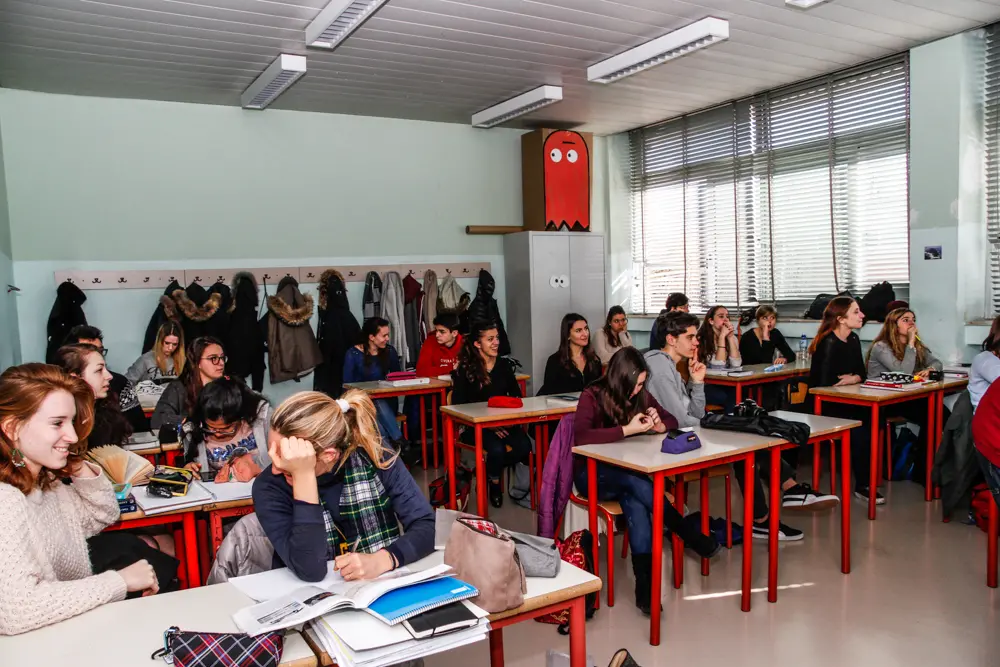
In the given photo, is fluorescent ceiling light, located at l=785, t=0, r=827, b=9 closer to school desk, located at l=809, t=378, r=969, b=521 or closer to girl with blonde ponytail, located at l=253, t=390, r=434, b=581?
school desk, located at l=809, t=378, r=969, b=521

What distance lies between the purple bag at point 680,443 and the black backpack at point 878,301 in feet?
11.4

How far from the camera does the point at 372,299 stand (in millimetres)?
7281

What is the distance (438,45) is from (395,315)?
272cm

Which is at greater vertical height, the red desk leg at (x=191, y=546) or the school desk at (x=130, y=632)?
the school desk at (x=130, y=632)

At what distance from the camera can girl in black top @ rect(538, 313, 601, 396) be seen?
214 inches

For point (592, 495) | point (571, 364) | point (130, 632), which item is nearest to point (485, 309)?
point (571, 364)

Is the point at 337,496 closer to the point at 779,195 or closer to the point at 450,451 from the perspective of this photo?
the point at 450,451

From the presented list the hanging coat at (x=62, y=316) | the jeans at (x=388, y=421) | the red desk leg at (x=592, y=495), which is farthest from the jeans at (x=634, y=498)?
the hanging coat at (x=62, y=316)

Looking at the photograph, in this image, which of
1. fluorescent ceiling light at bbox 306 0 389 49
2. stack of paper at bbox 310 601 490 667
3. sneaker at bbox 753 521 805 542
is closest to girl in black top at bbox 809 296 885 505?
sneaker at bbox 753 521 805 542

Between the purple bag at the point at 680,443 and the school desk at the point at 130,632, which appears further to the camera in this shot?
the purple bag at the point at 680,443

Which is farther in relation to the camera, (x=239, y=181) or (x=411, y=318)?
(x=411, y=318)

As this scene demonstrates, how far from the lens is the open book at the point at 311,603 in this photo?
156 cm

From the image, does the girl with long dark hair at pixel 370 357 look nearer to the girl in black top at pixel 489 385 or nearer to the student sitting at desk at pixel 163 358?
the girl in black top at pixel 489 385

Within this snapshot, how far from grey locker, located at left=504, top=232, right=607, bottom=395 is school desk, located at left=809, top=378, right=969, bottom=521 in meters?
3.17
